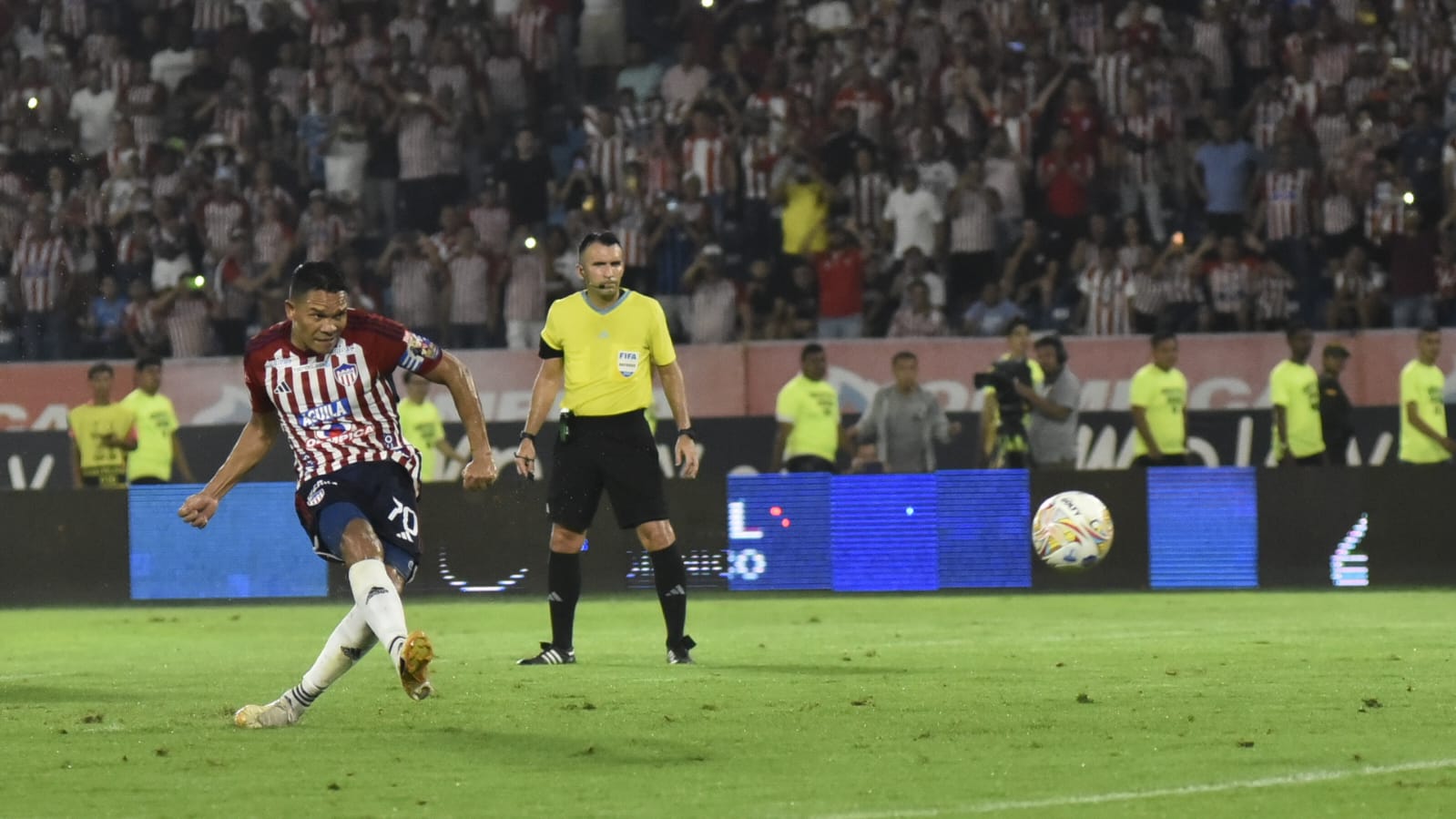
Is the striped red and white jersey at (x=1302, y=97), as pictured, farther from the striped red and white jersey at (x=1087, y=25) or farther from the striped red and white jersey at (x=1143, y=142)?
the striped red and white jersey at (x=1087, y=25)

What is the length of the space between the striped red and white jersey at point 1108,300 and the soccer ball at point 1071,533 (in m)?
5.17

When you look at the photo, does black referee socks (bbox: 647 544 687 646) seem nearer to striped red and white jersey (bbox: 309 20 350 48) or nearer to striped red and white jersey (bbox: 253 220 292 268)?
striped red and white jersey (bbox: 253 220 292 268)

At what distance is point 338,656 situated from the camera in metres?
8.30

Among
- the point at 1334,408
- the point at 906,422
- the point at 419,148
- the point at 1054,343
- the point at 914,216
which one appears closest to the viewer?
the point at 1054,343

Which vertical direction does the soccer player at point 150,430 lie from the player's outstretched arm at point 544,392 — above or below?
below

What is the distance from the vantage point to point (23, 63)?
25078mm

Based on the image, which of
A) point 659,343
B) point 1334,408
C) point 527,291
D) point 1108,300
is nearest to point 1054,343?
point 1108,300

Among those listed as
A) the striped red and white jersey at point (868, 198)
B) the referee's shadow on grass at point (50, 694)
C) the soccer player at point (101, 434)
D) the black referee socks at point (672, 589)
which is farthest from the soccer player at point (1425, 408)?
the referee's shadow on grass at point (50, 694)

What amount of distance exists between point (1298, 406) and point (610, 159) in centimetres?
756

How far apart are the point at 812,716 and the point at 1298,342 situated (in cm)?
1111

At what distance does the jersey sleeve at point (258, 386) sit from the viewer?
839 cm

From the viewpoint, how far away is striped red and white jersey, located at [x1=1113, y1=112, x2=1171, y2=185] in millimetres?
21500

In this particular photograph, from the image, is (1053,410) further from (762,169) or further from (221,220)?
(221,220)

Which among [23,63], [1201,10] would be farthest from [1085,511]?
[23,63]
